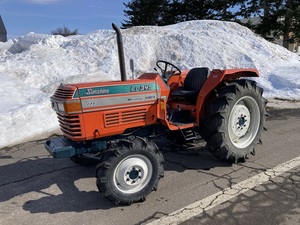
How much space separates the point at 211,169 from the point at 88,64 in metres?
8.78

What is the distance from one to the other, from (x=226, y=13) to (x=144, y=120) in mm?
22709

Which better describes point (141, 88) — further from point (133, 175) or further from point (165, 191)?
point (165, 191)

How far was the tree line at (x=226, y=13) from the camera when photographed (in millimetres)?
20453

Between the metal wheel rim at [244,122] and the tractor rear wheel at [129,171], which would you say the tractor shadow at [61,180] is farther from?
the metal wheel rim at [244,122]

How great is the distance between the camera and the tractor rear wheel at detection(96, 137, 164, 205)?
10.6 feet

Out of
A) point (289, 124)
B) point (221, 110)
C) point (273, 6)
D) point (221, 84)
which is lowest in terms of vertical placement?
point (289, 124)

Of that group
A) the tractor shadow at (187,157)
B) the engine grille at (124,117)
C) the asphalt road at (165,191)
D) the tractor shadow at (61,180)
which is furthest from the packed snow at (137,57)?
the engine grille at (124,117)

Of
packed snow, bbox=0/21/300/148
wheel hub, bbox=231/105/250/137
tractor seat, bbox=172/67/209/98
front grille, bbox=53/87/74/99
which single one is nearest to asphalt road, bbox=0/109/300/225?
wheel hub, bbox=231/105/250/137

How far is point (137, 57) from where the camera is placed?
12.8 meters

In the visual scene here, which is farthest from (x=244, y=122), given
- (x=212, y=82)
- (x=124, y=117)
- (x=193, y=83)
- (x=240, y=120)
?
(x=124, y=117)

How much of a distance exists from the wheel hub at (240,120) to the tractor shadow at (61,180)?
0.53 meters

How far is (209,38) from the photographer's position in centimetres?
1455

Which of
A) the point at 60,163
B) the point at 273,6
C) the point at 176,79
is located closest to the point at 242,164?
the point at 176,79

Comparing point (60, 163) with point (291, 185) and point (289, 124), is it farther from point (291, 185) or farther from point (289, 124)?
point (289, 124)
